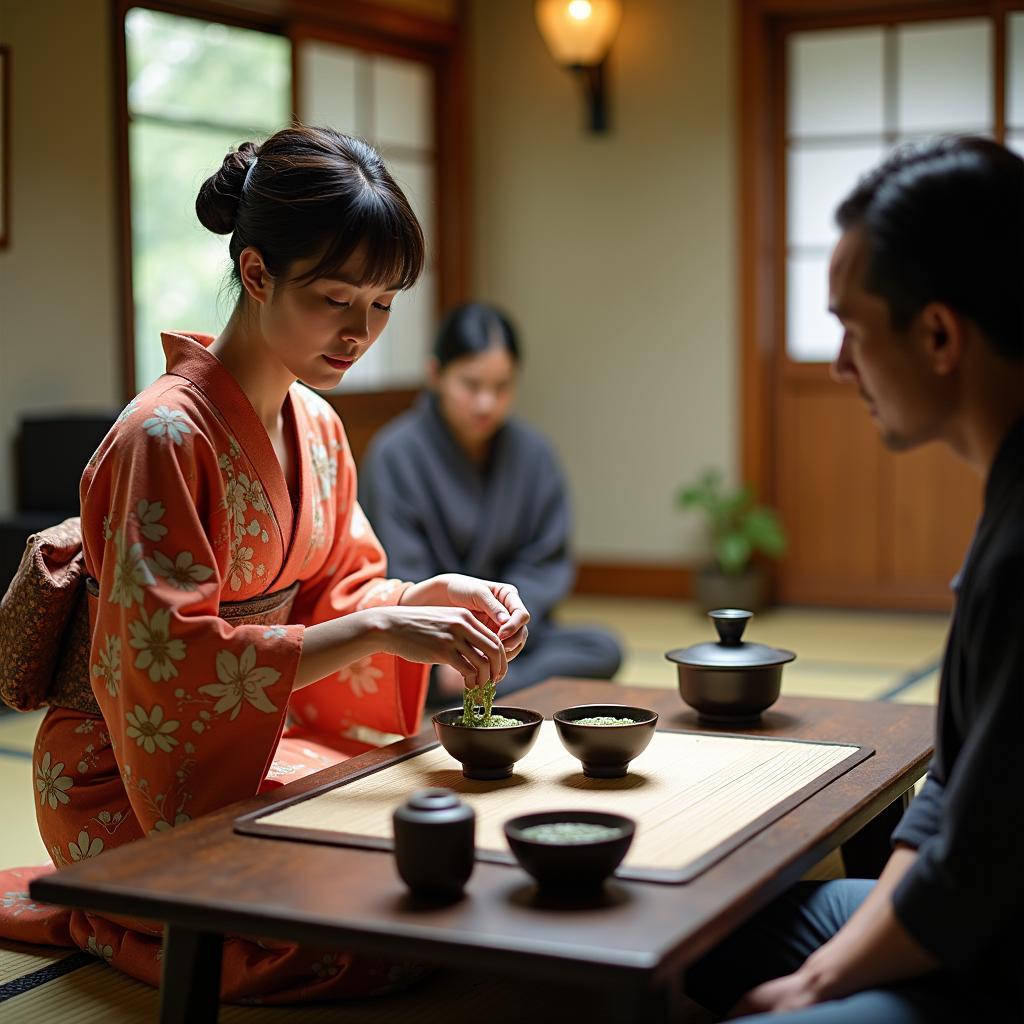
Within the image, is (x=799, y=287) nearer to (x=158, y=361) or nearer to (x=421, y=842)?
(x=158, y=361)

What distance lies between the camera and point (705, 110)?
6.54 m

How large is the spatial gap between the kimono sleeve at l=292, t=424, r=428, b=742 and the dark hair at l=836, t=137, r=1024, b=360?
1235mm

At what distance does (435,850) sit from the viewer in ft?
5.28

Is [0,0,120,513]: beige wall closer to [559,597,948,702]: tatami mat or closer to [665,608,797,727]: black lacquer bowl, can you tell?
[559,597,948,702]: tatami mat

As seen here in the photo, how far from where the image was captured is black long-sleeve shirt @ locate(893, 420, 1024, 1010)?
1.50 meters

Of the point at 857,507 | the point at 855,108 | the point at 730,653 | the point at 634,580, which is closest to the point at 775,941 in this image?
the point at 730,653

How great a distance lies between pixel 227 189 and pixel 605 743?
991mm

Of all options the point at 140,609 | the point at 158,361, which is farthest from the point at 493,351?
the point at 140,609

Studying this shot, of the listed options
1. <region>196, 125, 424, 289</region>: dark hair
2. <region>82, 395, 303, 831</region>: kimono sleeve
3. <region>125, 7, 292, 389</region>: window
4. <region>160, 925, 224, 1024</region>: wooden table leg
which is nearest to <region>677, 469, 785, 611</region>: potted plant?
<region>125, 7, 292, 389</region>: window

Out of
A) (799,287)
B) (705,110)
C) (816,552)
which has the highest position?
(705,110)

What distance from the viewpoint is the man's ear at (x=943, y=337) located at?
156 centimetres

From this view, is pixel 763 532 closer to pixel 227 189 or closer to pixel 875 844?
pixel 875 844

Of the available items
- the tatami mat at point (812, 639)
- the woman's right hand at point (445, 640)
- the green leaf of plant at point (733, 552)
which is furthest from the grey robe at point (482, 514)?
the woman's right hand at point (445, 640)

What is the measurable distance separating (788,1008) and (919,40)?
5395mm
